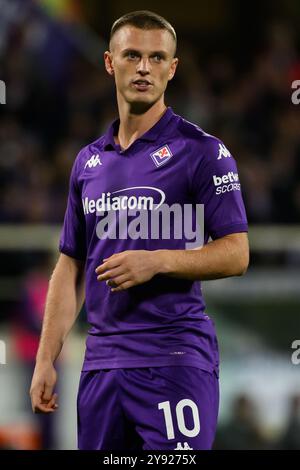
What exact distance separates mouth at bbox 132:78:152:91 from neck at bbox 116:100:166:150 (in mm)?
124

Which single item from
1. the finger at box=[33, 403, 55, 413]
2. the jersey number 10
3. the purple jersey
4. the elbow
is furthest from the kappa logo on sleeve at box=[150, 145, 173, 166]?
the finger at box=[33, 403, 55, 413]

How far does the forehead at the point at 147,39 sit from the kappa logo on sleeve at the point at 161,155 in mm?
338

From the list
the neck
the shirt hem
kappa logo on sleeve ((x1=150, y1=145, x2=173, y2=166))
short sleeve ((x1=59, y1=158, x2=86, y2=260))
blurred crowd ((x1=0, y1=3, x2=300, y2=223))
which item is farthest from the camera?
blurred crowd ((x1=0, y1=3, x2=300, y2=223))

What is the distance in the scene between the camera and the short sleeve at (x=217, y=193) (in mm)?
3832

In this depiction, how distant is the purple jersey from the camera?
12.5ft

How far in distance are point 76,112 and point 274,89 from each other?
1.85 m

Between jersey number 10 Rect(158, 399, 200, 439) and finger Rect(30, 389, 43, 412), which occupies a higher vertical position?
finger Rect(30, 389, 43, 412)

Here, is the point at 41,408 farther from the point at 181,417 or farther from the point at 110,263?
the point at 110,263

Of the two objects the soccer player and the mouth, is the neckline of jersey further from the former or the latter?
the mouth

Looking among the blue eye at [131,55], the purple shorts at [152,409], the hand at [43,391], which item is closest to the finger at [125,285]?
the purple shorts at [152,409]

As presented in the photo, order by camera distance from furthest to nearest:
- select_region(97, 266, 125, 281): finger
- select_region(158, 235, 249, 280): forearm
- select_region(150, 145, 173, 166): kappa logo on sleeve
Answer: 1. select_region(150, 145, 173, 166): kappa logo on sleeve
2. select_region(158, 235, 249, 280): forearm
3. select_region(97, 266, 125, 281): finger

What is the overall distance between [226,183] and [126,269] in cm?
52

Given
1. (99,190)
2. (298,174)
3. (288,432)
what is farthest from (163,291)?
(298,174)
